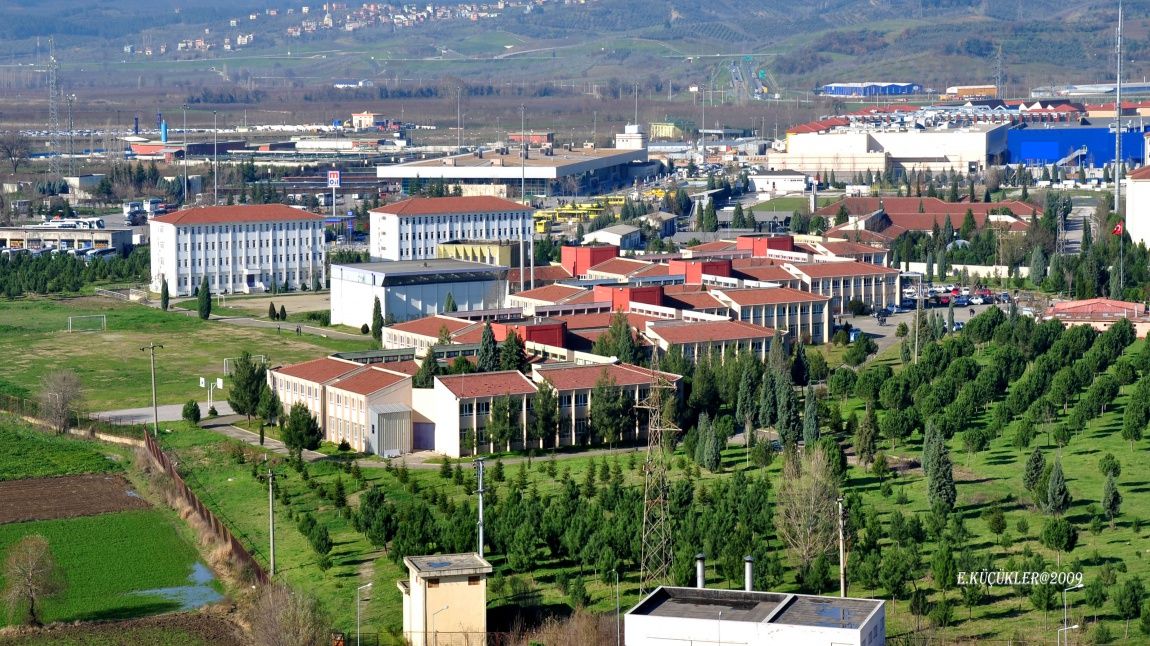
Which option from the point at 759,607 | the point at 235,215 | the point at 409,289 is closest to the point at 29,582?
the point at 759,607

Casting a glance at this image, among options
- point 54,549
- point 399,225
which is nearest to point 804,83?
point 399,225

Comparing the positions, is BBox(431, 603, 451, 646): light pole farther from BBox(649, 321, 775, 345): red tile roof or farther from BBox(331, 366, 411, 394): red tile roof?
BBox(649, 321, 775, 345): red tile roof

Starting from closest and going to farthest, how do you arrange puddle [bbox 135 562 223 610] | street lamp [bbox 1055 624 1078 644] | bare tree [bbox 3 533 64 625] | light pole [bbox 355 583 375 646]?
street lamp [bbox 1055 624 1078 644], light pole [bbox 355 583 375 646], bare tree [bbox 3 533 64 625], puddle [bbox 135 562 223 610]

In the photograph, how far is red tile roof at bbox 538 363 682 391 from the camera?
21078 mm

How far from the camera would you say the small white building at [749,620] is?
1102 centimetres

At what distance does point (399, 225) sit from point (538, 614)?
23.9 metres

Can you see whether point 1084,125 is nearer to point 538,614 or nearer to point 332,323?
point 332,323

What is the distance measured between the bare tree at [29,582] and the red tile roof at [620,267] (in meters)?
17.4

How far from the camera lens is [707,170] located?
190ft

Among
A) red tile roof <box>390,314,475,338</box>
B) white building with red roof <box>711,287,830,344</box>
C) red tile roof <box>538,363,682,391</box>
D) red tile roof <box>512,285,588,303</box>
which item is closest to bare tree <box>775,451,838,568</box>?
red tile roof <box>538,363,682,391</box>

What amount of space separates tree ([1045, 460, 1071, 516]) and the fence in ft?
21.4

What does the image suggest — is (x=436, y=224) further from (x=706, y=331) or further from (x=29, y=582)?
(x=29, y=582)

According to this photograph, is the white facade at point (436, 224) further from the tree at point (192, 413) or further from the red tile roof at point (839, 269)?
the tree at point (192, 413)

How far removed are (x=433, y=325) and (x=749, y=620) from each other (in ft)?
49.3
